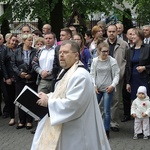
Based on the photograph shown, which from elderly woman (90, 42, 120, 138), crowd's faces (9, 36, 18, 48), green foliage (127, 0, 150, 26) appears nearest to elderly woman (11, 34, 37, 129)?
crowd's faces (9, 36, 18, 48)

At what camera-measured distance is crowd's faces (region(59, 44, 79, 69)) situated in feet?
16.9

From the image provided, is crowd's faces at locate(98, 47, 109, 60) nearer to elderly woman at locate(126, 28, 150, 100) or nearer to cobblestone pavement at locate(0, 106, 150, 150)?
elderly woman at locate(126, 28, 150, 100)

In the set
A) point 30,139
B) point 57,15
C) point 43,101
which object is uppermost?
point 57,15

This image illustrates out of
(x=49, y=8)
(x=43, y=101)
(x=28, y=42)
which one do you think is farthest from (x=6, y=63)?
(x=49, y=8)

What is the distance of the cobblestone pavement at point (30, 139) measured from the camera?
797 centimetres

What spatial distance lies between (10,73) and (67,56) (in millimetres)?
5236

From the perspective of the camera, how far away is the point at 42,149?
5410 millimetres

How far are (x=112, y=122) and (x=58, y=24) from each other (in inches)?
480

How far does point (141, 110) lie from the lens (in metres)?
8.29

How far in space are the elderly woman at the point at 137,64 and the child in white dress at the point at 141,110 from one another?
1.40 ft

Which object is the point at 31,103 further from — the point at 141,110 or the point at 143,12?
the point at 143,12

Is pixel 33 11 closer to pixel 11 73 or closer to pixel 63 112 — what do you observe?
pixel 11 73

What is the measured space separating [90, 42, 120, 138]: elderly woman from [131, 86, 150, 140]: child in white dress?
483 mm

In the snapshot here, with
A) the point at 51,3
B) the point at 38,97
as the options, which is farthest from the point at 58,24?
the point at 38,97
